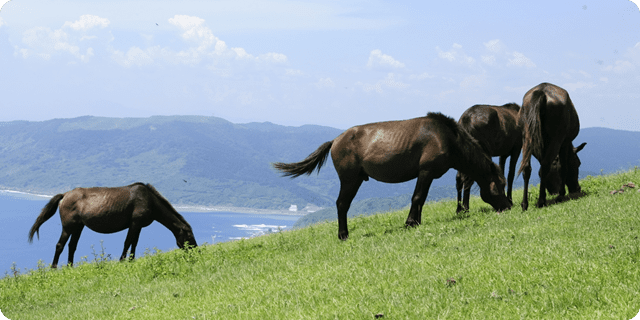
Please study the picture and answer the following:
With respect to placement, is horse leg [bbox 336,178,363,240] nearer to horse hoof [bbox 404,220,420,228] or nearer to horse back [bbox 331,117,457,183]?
horse back [bbox 331,117,457,183]

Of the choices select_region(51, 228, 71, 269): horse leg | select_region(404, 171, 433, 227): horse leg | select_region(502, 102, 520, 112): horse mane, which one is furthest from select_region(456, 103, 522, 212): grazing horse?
select_region(51, 228, 71, 269): horse leg

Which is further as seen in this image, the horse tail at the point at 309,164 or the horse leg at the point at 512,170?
the horse leg at the point at 512,170

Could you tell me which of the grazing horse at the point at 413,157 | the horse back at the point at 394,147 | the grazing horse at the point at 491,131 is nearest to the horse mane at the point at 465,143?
the grazing horse at the point at 413,157

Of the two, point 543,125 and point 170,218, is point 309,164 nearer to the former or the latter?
point 543,125

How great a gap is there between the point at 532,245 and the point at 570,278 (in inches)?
65.9

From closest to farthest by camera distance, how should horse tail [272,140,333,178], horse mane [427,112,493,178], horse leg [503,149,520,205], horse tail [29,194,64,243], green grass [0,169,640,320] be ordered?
green grass [0,169,640,320] → horse mane [427,112,493,178] → horse tail [272,140,333,178] → horse leg [503,149,520,205] → horse tail [29,194,64,243]

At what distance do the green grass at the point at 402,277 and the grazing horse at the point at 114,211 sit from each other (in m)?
3.18

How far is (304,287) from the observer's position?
7.73m

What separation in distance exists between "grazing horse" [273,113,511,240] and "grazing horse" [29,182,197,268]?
7178mm

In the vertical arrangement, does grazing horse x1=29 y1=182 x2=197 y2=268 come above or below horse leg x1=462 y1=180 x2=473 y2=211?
below

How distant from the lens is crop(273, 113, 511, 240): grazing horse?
11.6m

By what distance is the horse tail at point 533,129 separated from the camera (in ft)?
39.0

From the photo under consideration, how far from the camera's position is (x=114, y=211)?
16.7m

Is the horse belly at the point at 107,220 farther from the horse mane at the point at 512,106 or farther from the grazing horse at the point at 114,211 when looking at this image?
the horse mane at the point at 512,106
